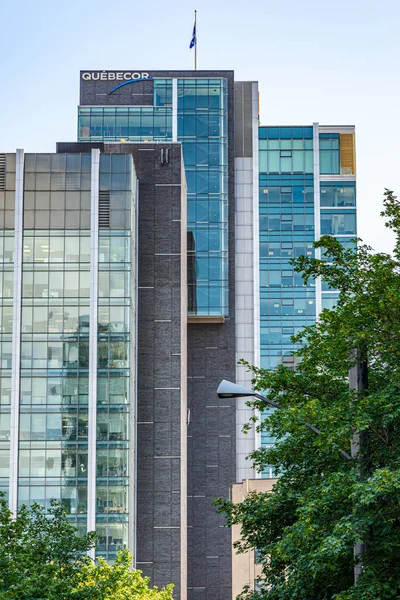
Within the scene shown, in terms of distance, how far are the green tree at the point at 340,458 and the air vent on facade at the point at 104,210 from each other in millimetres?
48822

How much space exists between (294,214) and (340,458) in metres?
97.4

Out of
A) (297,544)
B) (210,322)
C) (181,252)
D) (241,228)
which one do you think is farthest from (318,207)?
(297,544)

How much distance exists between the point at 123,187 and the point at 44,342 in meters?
12.1

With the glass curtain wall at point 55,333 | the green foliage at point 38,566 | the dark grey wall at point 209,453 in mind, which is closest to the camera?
the green foliage at point 38,566

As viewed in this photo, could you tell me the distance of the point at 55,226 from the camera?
257ft

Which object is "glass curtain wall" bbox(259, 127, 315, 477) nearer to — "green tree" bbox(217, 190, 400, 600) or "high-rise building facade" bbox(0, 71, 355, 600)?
"high-rise building facade" bbox(0, 71, 355, 600)

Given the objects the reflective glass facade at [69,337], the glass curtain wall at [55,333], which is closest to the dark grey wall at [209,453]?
the reflective glass facade at [69,337]

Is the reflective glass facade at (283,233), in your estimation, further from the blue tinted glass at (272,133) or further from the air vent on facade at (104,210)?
the air vent on facade at (104,210)

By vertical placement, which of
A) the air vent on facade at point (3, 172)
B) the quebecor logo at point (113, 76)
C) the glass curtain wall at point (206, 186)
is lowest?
the air vent on facade at point (3, 172)

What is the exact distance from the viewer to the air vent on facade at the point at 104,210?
3071 inches

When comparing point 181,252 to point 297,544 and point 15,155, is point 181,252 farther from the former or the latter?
point 297,544

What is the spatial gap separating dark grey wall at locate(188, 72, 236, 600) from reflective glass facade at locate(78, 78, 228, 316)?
15.3 feet

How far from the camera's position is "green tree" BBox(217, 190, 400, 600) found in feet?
74.7

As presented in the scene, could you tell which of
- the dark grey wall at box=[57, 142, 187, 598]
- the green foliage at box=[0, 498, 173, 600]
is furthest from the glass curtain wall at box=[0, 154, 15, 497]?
the green foliage at box=[0, 498, 173, 600]
